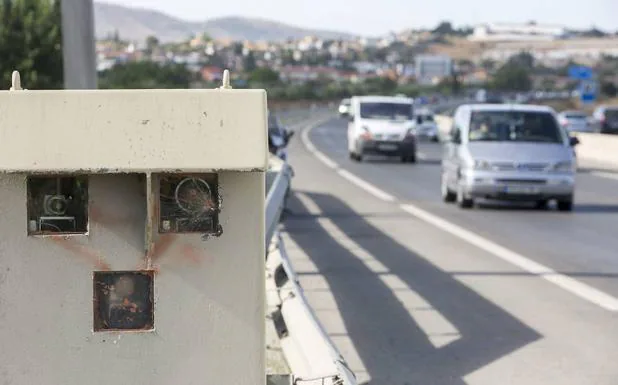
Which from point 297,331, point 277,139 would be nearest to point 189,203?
point 297,331

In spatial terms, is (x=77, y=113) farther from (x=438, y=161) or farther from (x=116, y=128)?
(x=438, y=161)

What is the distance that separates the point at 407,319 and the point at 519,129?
12736 millimetres

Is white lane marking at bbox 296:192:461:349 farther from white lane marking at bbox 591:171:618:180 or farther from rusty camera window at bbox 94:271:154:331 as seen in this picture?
white lane marking at bbox 591:171:618:180

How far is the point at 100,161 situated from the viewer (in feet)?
15.6

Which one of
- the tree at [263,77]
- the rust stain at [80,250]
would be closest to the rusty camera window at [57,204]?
the rust stain at [80,250]

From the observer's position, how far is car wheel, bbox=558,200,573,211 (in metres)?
22.9

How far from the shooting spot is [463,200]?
904 inches

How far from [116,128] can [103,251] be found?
46cm

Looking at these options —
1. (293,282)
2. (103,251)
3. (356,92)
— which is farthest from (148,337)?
(356,92)

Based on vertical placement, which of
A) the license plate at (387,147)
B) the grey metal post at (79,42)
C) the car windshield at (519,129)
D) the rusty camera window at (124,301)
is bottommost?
the license plate at (387,147)

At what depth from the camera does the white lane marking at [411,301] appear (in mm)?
10359

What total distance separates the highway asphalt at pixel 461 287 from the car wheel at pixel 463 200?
310 millimetres

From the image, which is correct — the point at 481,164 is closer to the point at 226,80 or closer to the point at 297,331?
the point at 297,331

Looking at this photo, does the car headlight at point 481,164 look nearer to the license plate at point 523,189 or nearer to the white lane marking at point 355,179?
the license plate at point 523,189
